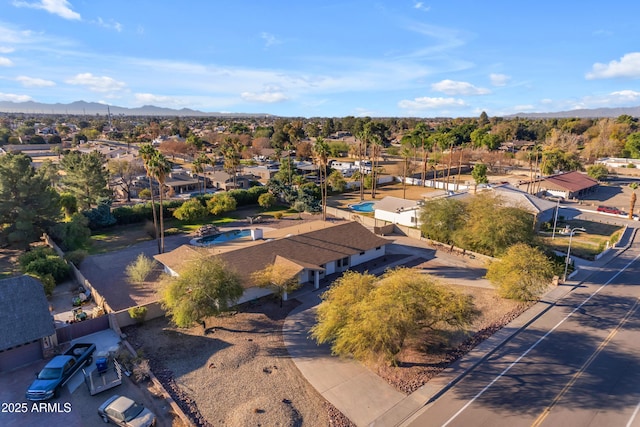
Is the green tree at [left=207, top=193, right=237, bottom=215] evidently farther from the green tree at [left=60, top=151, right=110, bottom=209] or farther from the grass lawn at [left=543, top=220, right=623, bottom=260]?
the grass lawn at [left=543, top=220, right=623, bottom=260]

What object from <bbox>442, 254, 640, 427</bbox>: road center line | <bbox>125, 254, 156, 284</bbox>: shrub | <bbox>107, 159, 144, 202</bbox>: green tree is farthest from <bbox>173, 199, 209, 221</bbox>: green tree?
<bbox>442, 254, 640, 427</bbox>: road center line

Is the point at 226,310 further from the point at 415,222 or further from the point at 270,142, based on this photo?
the point at 270,142

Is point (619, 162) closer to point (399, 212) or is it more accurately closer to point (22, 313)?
point (399, 212)

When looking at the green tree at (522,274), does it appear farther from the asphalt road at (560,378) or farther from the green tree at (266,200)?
the green tree at (266,200)

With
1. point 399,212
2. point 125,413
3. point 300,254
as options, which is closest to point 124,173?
point 300,254

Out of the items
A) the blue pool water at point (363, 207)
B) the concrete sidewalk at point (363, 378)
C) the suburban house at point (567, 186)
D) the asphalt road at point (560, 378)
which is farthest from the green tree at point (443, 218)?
the suburban house at point (567, 186)
